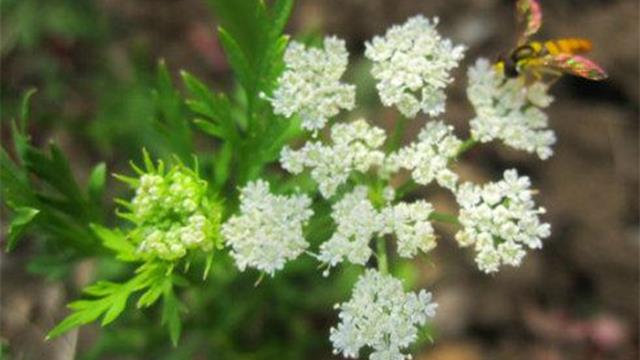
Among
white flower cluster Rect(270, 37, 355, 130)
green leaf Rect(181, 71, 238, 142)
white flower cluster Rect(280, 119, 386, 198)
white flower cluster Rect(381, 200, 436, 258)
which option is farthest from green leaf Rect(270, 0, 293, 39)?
white flower cluster Rect(381, 200, 436, 258)

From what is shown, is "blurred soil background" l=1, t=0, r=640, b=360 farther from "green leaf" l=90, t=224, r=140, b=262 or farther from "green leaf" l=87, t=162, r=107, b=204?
"green leaf" l=90, t=224, r=140, b=262

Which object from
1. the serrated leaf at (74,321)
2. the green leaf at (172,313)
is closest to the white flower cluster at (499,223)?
the green leaf at (172,313)

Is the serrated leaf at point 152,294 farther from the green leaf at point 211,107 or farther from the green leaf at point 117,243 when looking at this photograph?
the green leaf at point 211,107

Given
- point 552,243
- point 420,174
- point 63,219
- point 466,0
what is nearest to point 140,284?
point 63,219

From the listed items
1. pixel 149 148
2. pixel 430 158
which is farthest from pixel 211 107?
pixel 149 148

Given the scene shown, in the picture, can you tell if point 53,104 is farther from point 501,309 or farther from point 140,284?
point 501,309
